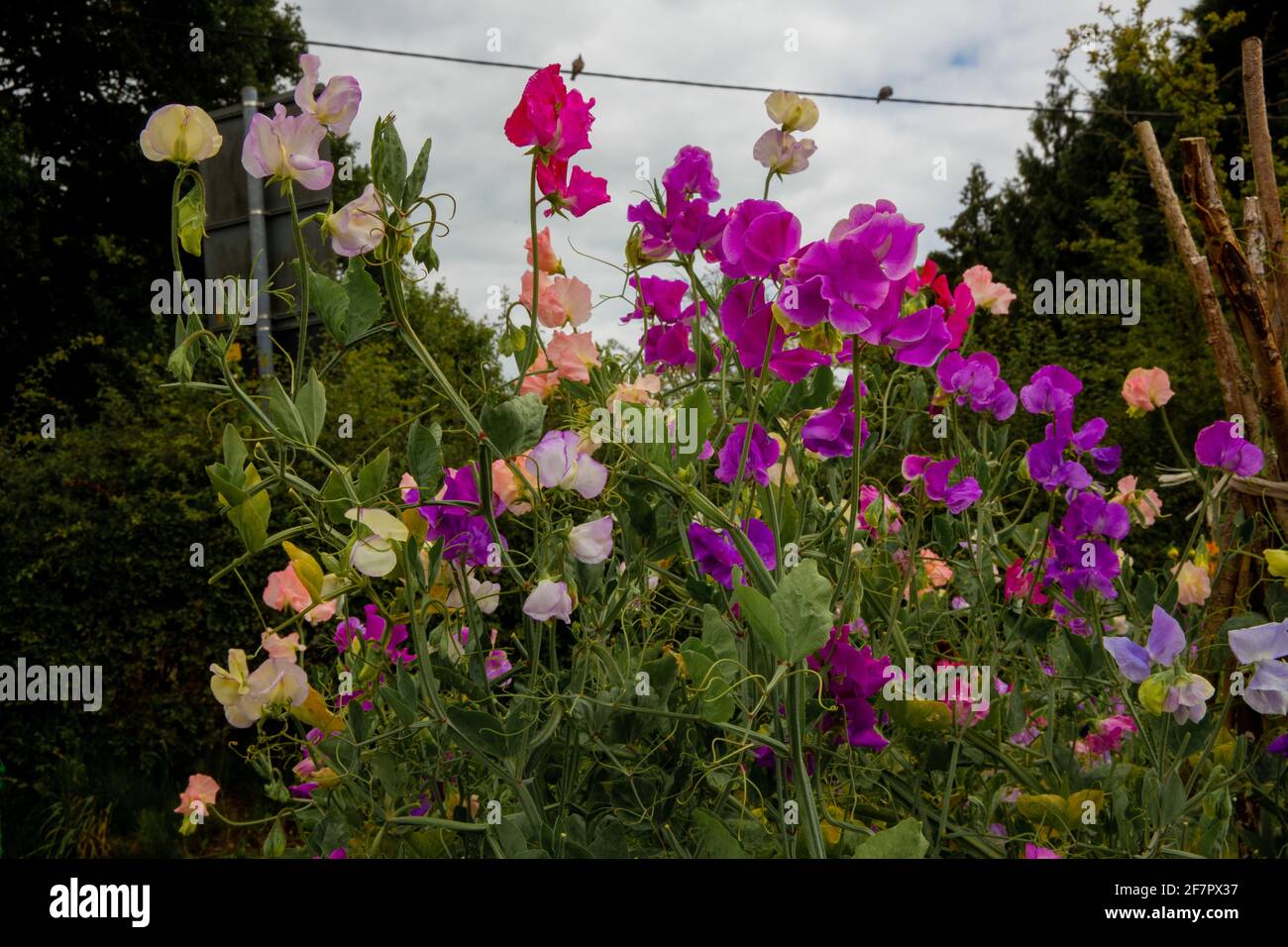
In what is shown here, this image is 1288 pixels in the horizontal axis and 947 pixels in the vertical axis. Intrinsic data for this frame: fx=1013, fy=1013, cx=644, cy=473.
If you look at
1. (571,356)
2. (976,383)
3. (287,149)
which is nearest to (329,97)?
(287,149)

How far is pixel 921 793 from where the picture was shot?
995mm

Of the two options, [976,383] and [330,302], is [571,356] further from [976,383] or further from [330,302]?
[976,383]

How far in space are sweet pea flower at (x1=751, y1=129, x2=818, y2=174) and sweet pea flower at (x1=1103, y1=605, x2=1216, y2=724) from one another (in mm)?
513

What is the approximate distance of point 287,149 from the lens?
76 centimetres

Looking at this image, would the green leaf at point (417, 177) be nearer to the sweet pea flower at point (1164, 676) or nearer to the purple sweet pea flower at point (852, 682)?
the purple sweet pea flower at point (852, 682)

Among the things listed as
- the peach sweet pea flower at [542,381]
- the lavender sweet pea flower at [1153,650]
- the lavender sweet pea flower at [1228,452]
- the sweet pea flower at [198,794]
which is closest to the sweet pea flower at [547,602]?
the peach sweet pea flower at [542,381]

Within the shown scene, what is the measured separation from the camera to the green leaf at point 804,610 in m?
0.63

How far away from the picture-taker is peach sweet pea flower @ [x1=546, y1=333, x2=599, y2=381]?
881 millimetres

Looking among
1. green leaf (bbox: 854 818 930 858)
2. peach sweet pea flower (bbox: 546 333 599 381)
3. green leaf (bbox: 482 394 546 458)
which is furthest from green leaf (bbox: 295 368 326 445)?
green leaf (bbox: 854 818 930 858)

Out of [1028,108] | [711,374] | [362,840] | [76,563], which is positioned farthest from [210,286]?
[1028,108]

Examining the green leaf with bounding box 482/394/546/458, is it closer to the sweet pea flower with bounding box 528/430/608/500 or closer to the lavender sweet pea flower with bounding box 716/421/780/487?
the sweet pea flower with bounding box 528/430/608/500

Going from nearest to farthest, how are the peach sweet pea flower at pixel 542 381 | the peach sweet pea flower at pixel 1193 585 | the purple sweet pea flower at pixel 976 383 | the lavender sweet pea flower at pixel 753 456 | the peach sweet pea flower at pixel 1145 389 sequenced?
the lavender sweet pea flower at pixel 753 456 < the peach sweet pea flower at pixel 542 381 < the purple sweet pea flower at pixel 976 383 < the peach sweet pea flower at pixel 1193 585 < the peach sweet pea flower at pixel 1145 389

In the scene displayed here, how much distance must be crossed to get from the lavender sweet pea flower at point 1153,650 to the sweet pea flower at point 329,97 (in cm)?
76

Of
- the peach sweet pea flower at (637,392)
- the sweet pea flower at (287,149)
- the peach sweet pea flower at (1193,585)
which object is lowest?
the peach sweet pea flower at (1193,585)
